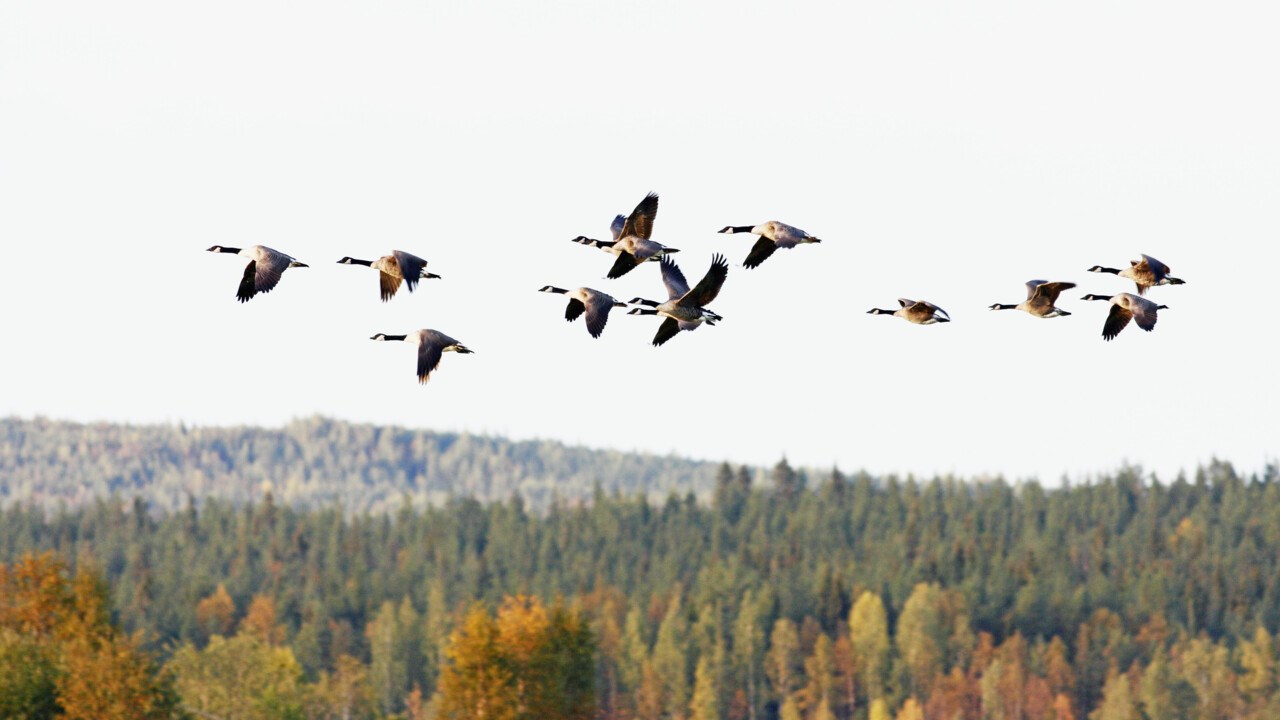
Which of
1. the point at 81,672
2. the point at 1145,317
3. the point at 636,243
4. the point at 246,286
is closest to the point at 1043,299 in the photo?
the point at 1145,317

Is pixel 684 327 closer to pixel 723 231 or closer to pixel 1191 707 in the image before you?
pixel 723 231

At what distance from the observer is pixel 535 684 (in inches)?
3770

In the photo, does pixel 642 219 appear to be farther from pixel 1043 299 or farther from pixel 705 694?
pixel 705 694

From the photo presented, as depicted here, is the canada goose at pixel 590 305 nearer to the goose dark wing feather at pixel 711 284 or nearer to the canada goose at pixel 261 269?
the goose dark wing feather at pixel 711 284

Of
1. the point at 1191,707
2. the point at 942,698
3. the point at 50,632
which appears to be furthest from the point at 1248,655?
the point at 50,632

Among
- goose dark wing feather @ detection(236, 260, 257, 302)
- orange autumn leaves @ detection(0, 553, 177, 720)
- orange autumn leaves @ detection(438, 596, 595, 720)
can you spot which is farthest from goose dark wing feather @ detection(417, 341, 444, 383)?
orange autumn leaves @ detection(438, 596, 595, 720)

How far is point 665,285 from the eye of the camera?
122 ft

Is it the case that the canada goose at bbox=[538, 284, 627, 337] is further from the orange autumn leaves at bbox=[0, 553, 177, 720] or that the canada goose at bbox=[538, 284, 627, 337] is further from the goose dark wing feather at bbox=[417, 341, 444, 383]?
the orange autumn leaves at bbox=[0, 553, 177, 720]

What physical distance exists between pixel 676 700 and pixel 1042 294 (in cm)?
15737

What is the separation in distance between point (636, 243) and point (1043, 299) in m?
7.74

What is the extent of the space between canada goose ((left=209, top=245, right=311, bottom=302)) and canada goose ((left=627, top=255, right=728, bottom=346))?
6.61 meters

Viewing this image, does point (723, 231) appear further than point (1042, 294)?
Yes

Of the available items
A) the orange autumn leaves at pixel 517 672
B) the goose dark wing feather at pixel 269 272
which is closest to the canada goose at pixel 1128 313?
the goose dark wing feather at pixel 269 272

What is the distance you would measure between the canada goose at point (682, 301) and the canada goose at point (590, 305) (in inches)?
34.1
